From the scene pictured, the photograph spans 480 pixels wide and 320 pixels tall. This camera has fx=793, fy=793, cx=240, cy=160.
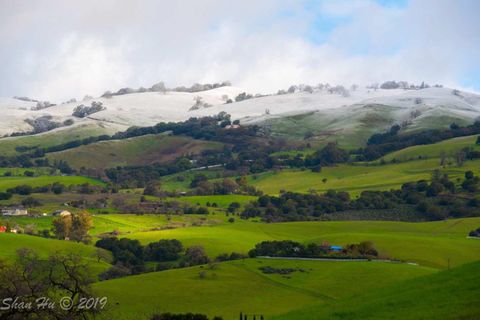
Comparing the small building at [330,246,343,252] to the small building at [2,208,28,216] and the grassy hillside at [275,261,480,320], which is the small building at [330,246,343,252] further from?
the small building at [2,208,28,216]

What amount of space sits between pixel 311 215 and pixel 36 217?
5229 cm

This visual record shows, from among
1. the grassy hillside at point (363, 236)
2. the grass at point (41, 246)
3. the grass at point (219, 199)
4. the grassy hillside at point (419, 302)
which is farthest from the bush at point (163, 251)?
the grassy hillside at point (419, 302)

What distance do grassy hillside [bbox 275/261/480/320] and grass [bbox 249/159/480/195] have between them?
120691mm

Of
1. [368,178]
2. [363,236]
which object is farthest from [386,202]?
[363,236]

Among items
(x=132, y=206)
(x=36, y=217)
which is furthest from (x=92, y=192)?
(x=36, y=217)

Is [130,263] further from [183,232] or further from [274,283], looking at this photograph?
[274,283]

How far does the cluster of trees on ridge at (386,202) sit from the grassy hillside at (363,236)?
Result: 40.8ft

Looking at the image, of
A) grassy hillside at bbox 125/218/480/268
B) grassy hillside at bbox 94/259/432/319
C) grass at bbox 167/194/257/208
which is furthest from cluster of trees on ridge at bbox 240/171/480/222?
grassy hillside at bbox 94/259/432/319

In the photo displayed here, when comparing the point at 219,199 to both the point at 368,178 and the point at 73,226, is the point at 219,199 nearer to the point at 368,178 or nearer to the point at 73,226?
the point at 368,178

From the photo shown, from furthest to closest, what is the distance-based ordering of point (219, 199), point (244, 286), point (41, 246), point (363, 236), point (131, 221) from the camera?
point (219, 199)
point (131, 221)
point (363, 236)
point (41, 246)
point (244, 286)

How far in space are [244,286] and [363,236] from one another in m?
34.8

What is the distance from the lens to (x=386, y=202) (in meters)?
155

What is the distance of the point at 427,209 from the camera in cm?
14950

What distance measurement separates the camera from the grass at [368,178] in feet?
570
